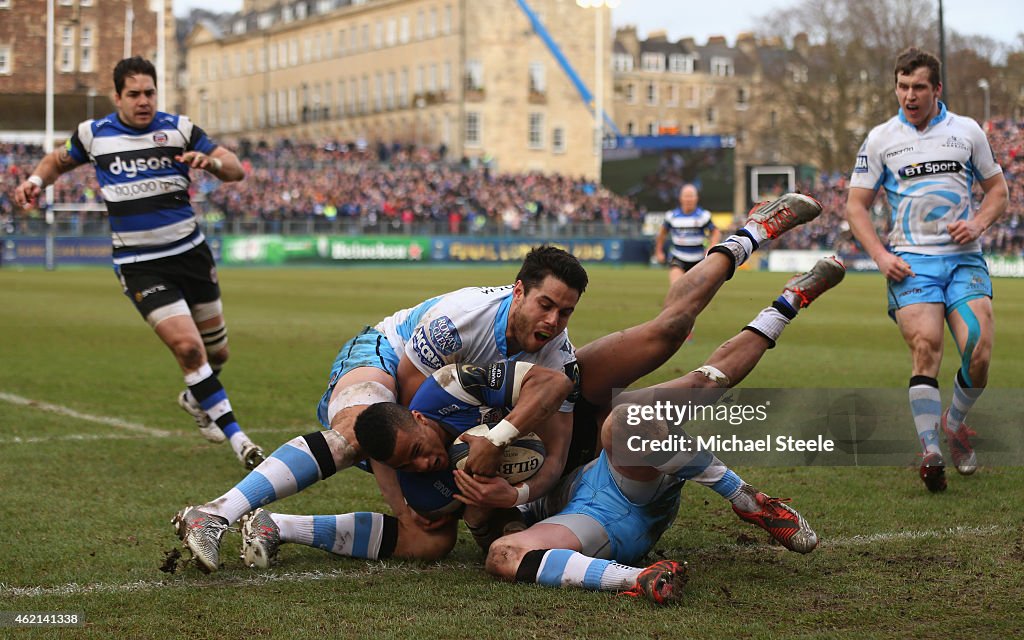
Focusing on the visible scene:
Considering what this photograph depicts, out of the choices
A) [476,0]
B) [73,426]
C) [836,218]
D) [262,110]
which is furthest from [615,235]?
[262,110]

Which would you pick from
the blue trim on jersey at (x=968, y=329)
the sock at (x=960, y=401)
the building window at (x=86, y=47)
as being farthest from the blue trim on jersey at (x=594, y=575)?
the building window at (x=86, y=47)

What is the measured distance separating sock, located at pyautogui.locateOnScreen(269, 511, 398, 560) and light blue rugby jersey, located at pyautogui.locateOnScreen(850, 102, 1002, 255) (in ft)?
12.8

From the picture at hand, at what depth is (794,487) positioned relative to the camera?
7645 millimetres

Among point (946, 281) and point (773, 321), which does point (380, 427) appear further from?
point (946, 281)

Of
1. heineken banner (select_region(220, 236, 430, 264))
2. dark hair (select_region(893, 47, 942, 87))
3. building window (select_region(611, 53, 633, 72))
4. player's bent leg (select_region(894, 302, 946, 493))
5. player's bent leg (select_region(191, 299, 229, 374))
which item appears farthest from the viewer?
building window (select_region(611, 53, 633, 72))

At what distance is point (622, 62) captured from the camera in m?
117

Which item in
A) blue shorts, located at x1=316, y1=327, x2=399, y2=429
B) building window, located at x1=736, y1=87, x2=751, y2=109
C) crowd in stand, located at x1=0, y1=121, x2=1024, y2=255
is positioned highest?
building window, located at x1=736, y1=87, x2=751, y2=109

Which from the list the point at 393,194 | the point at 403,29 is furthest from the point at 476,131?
the point at 393,194

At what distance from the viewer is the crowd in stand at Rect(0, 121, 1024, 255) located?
167 ft

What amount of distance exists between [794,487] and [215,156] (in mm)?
4344

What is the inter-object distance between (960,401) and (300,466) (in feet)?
14.3

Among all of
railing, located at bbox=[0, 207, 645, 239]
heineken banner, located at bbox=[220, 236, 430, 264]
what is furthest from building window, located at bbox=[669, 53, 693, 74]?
heineken banner, located at bbox=[220, 236, 430, 264]

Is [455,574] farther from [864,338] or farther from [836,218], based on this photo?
[836,218]

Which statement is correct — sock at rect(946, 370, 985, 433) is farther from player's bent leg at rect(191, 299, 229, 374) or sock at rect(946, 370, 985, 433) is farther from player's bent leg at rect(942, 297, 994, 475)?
player's bent leg at rect(191, 299, 229, 374)
